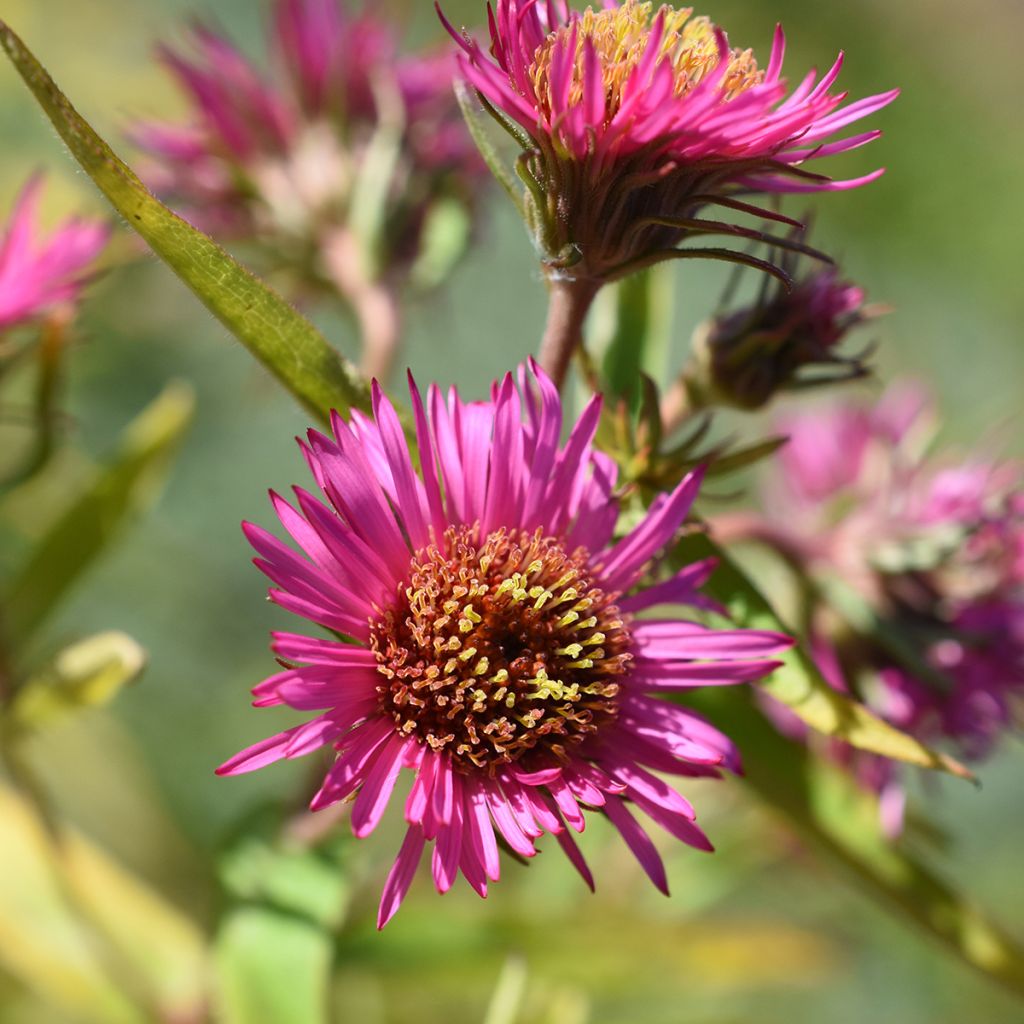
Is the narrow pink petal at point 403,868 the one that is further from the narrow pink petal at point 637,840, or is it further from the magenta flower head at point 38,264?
the magenta flower head at point 38,264

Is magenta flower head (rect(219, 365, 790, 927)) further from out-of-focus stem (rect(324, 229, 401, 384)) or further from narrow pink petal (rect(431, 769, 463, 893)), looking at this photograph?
out-of-focus stem (rect(324, 229, 401, 384))

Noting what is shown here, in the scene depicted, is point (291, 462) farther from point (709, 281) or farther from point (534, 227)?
point (534, 227)

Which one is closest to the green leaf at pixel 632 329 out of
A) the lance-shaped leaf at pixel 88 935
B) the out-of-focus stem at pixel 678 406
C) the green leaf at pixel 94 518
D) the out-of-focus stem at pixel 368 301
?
the out-of-focus stem at pixel 678 406

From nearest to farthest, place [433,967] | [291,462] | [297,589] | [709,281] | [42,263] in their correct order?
[297,589] < [42,263] < [433,967] < [291,462] < [709,281]

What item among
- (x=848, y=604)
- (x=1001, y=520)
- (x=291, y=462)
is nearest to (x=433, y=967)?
(x=848, y=604)

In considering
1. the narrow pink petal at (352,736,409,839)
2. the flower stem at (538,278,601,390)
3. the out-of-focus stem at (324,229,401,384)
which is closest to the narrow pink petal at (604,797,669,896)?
the narrow pink petal at (352,736,409,839)

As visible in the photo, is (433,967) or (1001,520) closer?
(1001,520)

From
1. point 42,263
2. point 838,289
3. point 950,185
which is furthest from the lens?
point 950,185
